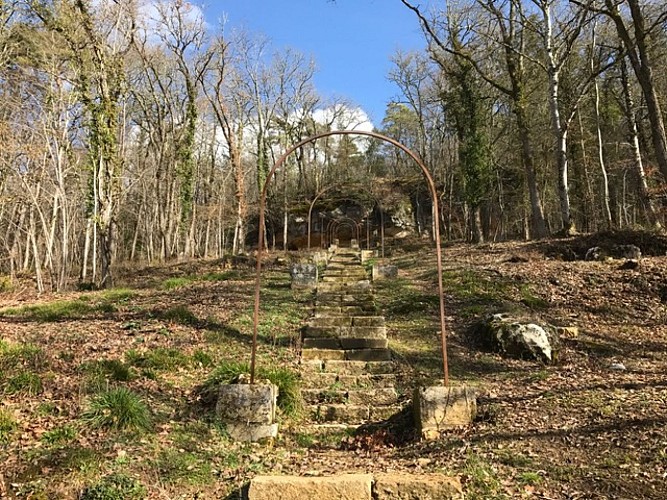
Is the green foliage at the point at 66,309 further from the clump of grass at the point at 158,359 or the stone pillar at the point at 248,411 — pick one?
the stone pillar at the point at 248,411

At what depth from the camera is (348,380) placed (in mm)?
6973

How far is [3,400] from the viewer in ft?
16.3

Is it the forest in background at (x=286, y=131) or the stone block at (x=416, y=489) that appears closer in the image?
the stone block at (x=416, y=489)

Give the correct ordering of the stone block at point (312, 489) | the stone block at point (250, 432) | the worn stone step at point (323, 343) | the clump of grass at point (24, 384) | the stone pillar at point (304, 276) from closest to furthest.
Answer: the stone block at point (312, 489), the clump of grass at point (24, 384), the stone block at point (250, 432), the worn stone step at point (323, 343), the stone pillar at point (304, 276)

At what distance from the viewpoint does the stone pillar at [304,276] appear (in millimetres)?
12547

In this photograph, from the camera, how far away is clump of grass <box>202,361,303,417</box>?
5.98 meters

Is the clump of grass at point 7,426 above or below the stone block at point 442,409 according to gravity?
Result: above

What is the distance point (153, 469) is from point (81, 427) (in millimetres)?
1050

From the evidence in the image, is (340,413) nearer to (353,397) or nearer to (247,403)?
(353,397)

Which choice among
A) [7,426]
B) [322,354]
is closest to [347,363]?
[322,354]

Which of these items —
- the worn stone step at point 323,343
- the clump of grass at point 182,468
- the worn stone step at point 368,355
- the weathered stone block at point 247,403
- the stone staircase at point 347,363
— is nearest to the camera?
the clump of grass at point 182,468

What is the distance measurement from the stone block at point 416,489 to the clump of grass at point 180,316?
19.5 feet

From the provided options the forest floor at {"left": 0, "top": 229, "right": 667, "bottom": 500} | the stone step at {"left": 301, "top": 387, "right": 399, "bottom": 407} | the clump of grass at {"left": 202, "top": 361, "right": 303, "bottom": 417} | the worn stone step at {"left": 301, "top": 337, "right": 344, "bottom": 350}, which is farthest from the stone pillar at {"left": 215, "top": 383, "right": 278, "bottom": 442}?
the worn stone step at {"left": 301, "top": 337, "right": 344, "bottom": 350}

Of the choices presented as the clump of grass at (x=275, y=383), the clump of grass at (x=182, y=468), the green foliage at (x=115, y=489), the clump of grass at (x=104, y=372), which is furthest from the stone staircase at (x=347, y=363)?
the green foliage at (x=115, y=489)
